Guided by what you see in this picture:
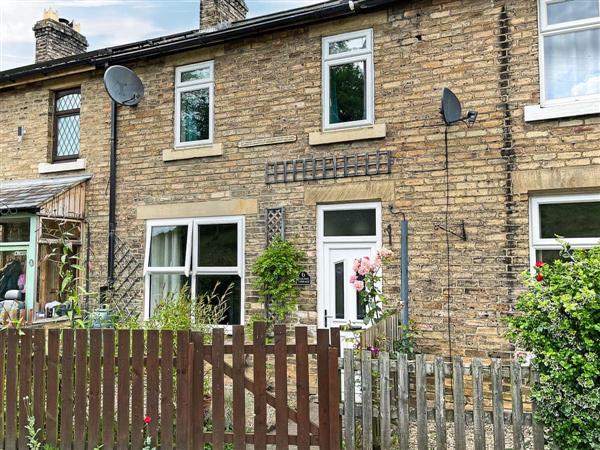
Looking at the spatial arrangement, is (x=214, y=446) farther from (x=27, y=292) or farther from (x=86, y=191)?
(x=86, y=191)

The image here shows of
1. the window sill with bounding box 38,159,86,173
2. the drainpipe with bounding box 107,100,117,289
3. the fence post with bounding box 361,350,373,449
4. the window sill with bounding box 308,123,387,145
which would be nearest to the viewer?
the fence post with bounding box 361,350,373,449

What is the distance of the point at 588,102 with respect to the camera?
593 centimetres

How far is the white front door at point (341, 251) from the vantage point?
23.4ft

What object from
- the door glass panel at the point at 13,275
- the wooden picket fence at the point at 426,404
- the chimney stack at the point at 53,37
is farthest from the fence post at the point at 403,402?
the chimney stack at the point at 53,37

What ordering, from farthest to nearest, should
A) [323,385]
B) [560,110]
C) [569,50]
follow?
[569,50], [560,110], [323,385]

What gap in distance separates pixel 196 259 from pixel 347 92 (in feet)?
12.2

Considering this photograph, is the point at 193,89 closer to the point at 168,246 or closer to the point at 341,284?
the point at 168,246

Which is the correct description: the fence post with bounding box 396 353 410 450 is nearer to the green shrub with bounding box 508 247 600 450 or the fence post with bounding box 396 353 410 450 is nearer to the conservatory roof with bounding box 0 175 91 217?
the green shrub with bounding box 508 247 600 450

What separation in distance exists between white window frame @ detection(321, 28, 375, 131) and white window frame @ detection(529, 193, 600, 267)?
2.52 m

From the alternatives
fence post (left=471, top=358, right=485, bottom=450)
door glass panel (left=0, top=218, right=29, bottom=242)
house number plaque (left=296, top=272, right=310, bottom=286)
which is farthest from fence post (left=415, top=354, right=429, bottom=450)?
door glass panel (left=0, top=218, right=29, bottom=242)

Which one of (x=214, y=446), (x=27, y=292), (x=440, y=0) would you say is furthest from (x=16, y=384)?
(x=440, y=0)

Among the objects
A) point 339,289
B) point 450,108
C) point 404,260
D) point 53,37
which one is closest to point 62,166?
point 53,37

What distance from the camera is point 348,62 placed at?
7.45 m

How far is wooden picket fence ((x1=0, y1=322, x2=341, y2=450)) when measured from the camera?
414cm
